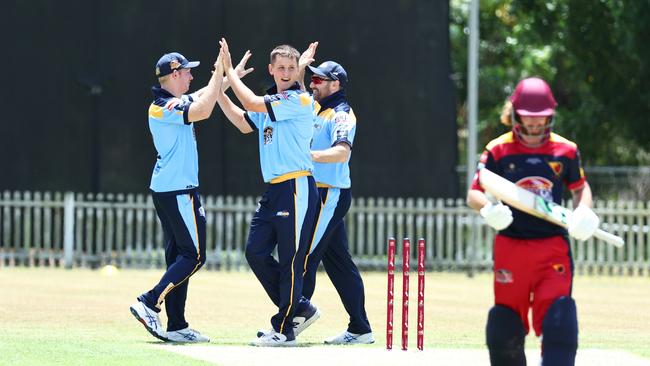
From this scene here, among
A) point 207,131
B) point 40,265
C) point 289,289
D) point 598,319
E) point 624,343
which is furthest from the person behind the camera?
point 207,131

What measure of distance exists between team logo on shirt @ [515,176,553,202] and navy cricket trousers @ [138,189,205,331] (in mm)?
3720

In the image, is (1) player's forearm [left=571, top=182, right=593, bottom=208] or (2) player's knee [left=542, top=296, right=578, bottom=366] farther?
(1) player's forearm [left=571, top=182, right=593, bottom=208]

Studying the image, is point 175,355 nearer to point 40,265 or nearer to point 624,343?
point 624,343

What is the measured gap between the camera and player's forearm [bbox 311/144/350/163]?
10.9m

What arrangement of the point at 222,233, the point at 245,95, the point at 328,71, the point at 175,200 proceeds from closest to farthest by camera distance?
the point at 245,95
the point at 175,200
the point at 328,71
the point at 222,233

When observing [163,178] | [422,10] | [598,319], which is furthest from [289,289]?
[422,10]

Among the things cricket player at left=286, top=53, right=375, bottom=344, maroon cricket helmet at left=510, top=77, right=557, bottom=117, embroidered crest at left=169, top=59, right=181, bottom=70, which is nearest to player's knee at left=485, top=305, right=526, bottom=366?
maroon cricket helmet at left=510, top=77, right=557, bottom=117

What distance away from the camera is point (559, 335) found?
7891 millimetres

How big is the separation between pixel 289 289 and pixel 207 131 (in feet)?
45.6

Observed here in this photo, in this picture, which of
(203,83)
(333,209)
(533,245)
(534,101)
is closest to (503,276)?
(533,245)

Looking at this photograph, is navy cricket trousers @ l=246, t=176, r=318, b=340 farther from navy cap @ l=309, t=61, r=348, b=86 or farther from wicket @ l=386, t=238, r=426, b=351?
navy cap @ l=309, t=61, r=348, b=86

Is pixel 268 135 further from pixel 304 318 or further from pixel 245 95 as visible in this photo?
pixel 304 318

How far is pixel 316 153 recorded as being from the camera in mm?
10906

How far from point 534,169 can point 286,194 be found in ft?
9.67
